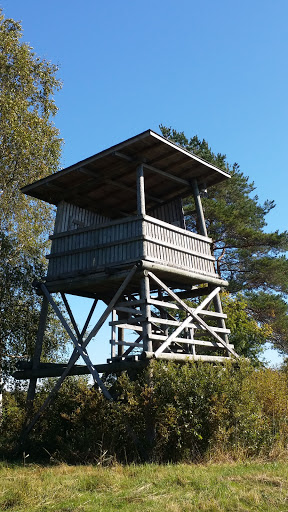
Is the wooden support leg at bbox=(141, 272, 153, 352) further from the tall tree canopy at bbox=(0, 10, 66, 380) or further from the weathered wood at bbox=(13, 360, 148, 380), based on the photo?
the tall tree canopy at bbox=(0, 10, 66, 380)

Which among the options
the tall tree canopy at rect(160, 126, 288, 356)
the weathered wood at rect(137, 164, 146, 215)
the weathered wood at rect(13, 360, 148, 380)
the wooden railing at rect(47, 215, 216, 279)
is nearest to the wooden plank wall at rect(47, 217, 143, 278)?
the wooden railing at rect(47, 215, 216, 279)

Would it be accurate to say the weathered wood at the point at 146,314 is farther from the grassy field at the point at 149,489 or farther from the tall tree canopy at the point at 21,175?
the tall tree canopy at the point at 21,175

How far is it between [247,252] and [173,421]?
16.9 metres

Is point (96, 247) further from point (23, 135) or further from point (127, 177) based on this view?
point (23, 135)

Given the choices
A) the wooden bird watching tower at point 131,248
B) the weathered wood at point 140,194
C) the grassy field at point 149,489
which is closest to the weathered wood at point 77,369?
the wooden bird watching tower at point 131,248

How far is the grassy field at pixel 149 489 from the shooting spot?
702 cm

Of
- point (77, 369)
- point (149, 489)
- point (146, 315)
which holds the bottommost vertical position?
point (149, 489)

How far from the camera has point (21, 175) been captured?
21016 millimetres

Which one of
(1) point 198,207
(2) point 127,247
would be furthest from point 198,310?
(1) point 198,207

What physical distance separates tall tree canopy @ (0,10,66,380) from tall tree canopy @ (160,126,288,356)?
813 centimetres

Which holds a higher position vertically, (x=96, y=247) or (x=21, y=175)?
(x=21, y=175)

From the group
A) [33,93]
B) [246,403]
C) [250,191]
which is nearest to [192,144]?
[250,191]

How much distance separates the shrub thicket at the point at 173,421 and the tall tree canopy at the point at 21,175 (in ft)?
25.5

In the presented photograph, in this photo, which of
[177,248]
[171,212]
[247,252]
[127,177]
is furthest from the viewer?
[247,252]
